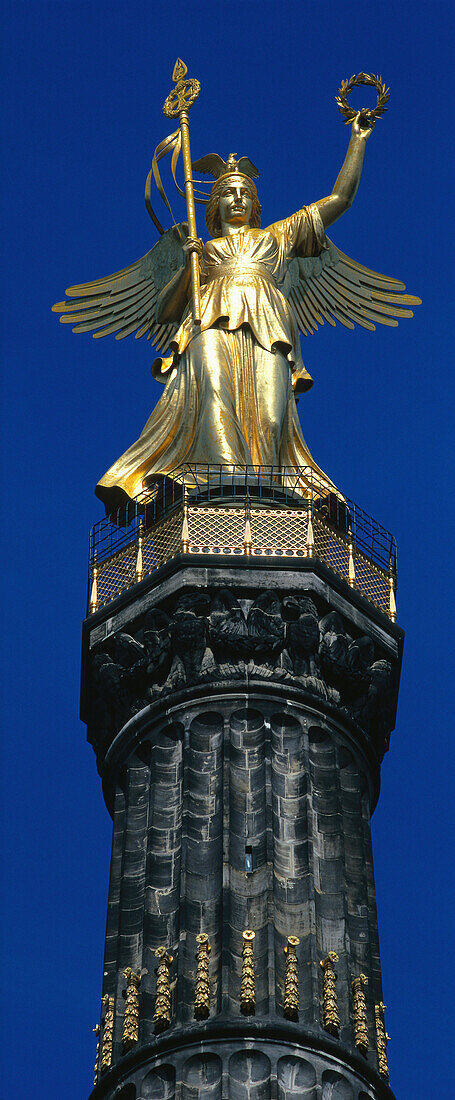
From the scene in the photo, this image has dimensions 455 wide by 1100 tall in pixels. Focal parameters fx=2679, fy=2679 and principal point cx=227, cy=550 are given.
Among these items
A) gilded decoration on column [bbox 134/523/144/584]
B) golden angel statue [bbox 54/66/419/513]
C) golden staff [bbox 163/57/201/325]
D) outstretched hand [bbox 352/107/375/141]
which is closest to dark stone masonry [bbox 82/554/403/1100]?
gilded decoration on column [bbox 134/523/144/584]

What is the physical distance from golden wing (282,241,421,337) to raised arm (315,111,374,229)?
860mm

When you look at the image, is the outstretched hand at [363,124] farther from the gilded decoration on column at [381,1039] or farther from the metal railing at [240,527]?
the gilded decoration on column at [381,1039]

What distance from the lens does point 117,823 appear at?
41.7m

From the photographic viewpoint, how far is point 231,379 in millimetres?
47094

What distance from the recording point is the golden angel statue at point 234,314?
4634 centimetres

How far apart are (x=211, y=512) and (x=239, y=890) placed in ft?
23.3

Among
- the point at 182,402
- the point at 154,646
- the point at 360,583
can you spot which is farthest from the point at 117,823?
the point at 182,402

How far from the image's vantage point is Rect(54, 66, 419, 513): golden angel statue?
46.3 m

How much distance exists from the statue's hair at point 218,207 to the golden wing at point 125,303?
979mm

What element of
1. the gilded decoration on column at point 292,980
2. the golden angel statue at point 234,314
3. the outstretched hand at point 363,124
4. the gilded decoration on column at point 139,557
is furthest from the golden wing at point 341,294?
the gilded decoration on column at point 292,980

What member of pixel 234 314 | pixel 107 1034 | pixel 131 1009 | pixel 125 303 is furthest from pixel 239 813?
pixel 125 303

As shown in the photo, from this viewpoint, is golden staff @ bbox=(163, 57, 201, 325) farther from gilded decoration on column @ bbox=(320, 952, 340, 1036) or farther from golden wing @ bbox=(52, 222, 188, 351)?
gilded decoration on column @ bbox=(320, 952, 340, 1036)

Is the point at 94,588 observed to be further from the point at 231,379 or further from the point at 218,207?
the point at 218,207

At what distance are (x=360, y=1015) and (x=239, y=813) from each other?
3.86 m
